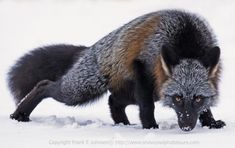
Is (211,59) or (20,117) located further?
(20,117)

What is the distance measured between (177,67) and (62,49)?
11.3ft

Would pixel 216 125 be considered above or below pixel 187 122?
below

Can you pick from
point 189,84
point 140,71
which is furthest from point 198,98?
point 140,71

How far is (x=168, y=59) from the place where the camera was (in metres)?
9.61

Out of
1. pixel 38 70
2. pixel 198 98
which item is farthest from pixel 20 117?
pixel 198 98

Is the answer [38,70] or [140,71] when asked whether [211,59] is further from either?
[38,70]

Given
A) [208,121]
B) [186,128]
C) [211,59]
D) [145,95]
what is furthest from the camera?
[208,121]

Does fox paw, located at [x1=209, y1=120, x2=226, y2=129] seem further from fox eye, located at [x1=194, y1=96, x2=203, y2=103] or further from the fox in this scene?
fox eye, located at [x1=194, y1=96, x2=203, y2=103]

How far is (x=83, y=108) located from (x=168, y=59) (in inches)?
227

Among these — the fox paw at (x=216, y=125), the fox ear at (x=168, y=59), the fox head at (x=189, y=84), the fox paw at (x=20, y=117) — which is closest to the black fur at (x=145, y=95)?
the fox head at (x=189, y=84)

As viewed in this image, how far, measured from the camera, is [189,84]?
369 inches

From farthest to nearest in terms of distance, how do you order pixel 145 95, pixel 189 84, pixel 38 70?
pixel 38 70 < pixel 145 95 < pixel 189 84

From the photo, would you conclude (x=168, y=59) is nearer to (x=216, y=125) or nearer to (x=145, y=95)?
(x=145, y=95)

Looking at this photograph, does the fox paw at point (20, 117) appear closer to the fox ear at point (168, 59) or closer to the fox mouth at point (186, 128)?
the fox ear at point (168, 59)
